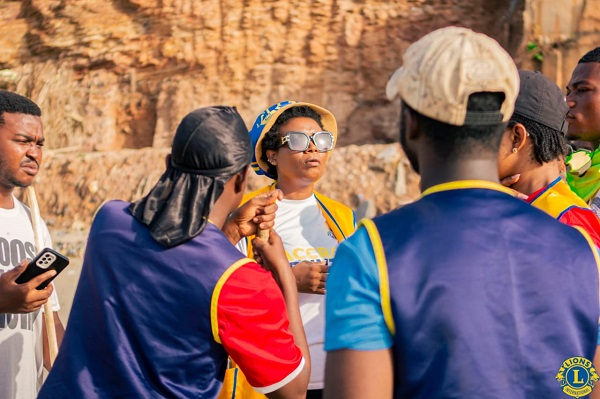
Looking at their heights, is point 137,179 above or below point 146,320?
below

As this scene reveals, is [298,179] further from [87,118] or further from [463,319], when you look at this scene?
[87,118]

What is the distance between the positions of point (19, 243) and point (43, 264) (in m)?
0.70

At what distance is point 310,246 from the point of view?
400cm

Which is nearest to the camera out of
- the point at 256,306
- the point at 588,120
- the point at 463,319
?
the point at 463,319

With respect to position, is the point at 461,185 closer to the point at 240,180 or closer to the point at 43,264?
the point at 240,180

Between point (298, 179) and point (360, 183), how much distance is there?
27.0ft

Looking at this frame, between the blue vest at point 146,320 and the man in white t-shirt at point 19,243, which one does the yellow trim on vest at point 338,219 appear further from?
the blue vest at point 146,320

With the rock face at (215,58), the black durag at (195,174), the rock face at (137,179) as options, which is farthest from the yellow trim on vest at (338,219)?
the rock face at (215,58)

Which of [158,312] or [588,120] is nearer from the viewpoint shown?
[158,312]

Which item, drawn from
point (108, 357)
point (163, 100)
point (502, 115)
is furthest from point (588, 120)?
point (163, 100)

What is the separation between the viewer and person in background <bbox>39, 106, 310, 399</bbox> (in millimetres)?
2365

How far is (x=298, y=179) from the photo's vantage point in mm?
4266

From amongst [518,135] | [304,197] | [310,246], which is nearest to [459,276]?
[518,135]

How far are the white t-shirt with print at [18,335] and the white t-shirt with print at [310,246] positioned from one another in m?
1.02
